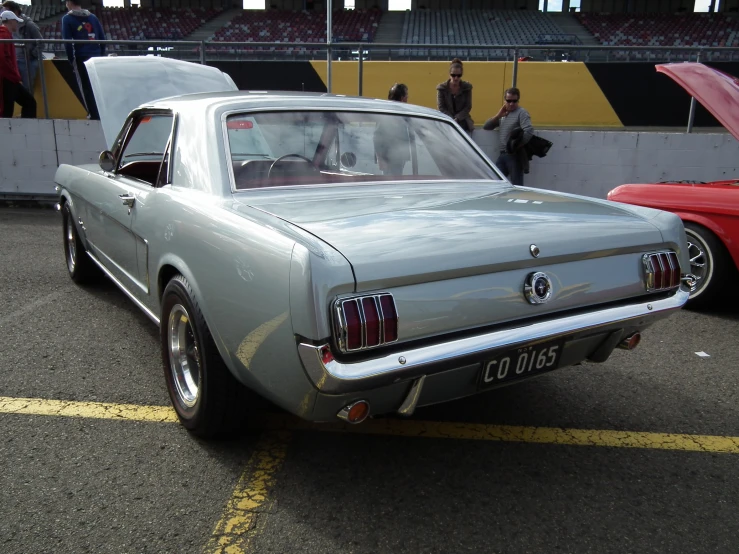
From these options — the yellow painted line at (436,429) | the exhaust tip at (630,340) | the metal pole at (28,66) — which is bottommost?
the yellow painted line at (436,429)

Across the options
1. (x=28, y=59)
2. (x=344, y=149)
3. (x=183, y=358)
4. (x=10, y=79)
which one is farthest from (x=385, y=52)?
(x=183, y=358)

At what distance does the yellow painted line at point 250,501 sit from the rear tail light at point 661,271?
1720 mm

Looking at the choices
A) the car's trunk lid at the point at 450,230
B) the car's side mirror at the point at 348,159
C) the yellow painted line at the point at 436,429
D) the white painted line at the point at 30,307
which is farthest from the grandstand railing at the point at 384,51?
the yellow painted line at the point at 436,429

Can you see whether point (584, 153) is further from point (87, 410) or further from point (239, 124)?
point (87, 410)

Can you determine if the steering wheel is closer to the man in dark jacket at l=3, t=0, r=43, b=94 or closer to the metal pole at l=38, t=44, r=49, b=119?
the metal pole at l=38, t=44, r=49, b=119

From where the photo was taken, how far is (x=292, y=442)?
278cm

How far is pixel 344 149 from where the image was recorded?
10.4ft

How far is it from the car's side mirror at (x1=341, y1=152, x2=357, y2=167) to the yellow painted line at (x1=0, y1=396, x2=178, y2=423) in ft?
4.94

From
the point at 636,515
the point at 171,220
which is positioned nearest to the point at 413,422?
the point at 636,515

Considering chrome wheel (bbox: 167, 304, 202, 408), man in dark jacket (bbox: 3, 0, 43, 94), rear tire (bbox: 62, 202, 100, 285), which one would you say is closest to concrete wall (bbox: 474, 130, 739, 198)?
rear tire (bbox: 62, 202, 100, 285)

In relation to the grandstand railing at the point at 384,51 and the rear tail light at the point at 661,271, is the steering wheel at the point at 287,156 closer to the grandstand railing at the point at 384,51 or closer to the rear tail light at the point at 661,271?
the rear tail light at the point at 661,271

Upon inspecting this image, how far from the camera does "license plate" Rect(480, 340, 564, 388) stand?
7.36ft

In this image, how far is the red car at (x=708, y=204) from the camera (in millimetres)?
4094

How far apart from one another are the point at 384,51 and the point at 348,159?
7319 millimetres
